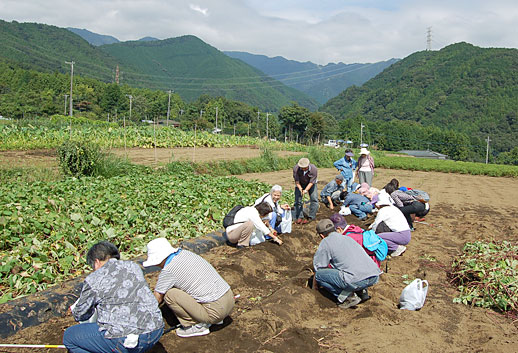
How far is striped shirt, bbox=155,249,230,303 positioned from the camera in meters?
3.76

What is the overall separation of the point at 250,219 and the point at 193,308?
2913mm

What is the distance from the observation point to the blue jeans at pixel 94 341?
3.16 meters

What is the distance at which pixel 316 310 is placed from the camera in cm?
481

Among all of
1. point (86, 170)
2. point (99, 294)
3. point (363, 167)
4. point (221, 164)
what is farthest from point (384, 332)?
point (221, 164)

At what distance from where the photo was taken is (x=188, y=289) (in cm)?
384

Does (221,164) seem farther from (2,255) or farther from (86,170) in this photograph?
(2,255)

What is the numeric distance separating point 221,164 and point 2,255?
41.9ft

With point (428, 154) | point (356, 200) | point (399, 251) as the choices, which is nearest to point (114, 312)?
point (399, 251)

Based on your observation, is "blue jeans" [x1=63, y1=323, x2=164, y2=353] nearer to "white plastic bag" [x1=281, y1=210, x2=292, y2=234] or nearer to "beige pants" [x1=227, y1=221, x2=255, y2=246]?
"beige pants" [x1=227, y1=221, x2=255, y2=246]

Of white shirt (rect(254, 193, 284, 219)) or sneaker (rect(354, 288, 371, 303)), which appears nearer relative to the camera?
sneaker (rect(354, 288, 371, 303))

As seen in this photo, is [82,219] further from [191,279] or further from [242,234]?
[191,279]

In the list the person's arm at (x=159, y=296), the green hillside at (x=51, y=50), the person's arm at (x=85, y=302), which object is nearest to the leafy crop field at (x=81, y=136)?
the person's arm at (x=159, y=296)

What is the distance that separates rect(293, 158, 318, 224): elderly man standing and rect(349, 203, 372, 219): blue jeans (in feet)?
3.32

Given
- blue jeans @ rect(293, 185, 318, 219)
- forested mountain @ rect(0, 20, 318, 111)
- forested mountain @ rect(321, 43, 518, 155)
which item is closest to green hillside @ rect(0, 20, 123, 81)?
forested mountain @ rect(0, 20, 318, 111)
